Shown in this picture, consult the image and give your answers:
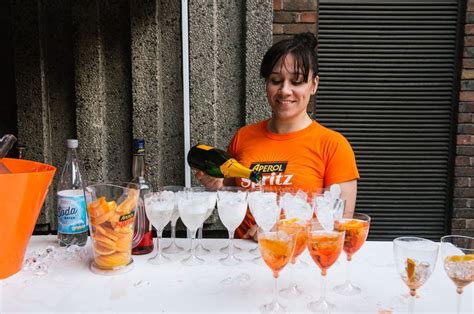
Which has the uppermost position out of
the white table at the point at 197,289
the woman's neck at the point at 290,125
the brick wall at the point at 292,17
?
the brick wall at the point at 292,17

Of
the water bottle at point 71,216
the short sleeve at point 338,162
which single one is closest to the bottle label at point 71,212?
the water bottle at point 71,216

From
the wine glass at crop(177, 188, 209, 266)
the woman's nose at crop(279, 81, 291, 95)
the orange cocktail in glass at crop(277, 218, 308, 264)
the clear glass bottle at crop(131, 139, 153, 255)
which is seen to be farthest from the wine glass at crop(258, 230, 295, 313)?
the woman's nose at crop(279, 81, 291, 95)

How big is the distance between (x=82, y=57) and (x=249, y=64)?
1.00 meters

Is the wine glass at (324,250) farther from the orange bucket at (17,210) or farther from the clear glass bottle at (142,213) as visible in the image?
the orange bucket at (17,210)

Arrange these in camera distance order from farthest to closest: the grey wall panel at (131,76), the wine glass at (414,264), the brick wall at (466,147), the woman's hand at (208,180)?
the brick wall at (466,147) < the grey wall panel at (131,76) < the woman's hand at (208,180) < the wine glass at (414,264)

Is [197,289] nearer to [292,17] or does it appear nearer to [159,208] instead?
[159,208]

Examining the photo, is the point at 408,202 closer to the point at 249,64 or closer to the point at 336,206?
the point at 249,64

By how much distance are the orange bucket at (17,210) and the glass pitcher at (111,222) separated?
125mm

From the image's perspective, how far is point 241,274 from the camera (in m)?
1.14

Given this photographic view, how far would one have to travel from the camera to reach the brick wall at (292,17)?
2527 millimetres

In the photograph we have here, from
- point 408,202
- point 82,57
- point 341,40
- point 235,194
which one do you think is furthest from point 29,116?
point 408,202

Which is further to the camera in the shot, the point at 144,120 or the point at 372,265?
the point at 144,120

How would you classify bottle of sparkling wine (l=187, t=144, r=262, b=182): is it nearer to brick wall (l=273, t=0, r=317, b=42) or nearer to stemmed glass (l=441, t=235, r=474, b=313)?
stemmed glass (l=441, t=235, r=474, b=313)

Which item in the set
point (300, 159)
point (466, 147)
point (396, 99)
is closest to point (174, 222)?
point (300, 159)
